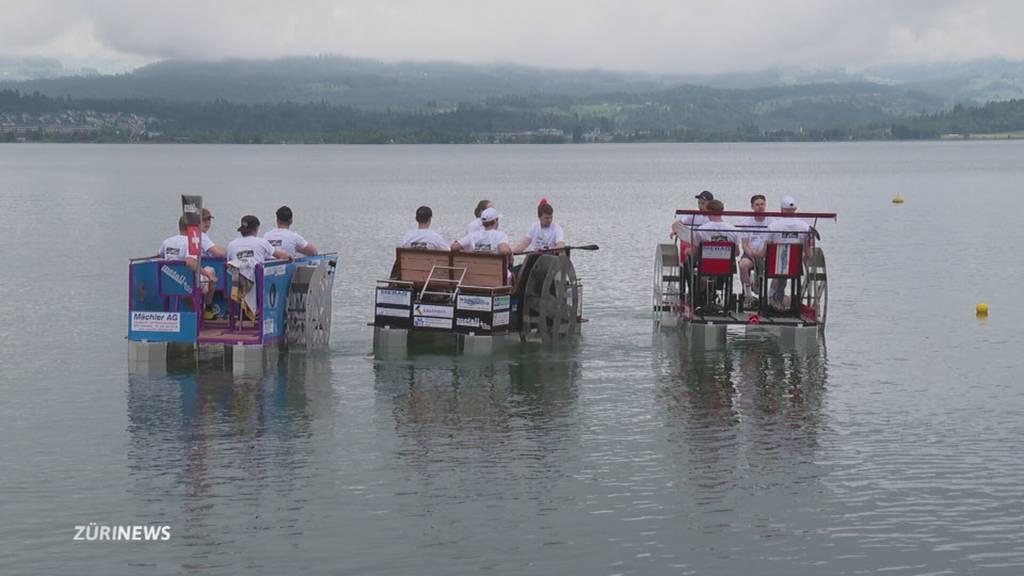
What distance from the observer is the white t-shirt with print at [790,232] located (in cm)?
2425

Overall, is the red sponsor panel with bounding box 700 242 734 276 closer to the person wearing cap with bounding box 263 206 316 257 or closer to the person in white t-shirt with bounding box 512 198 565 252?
the person in white t-shirt with bounding box 512 198 565 252

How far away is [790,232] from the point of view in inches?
954

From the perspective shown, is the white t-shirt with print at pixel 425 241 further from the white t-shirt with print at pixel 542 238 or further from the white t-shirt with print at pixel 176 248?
the white t-shirt with print at pixel 176 248

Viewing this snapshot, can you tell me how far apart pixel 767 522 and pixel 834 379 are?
25.7 feet

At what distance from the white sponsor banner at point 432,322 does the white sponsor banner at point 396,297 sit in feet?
1.16

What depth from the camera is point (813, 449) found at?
16.9 m

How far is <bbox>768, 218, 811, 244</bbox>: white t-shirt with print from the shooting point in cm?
2425

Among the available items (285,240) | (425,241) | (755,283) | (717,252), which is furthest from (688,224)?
(285,240)

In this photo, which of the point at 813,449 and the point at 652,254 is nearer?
the point at 813,449

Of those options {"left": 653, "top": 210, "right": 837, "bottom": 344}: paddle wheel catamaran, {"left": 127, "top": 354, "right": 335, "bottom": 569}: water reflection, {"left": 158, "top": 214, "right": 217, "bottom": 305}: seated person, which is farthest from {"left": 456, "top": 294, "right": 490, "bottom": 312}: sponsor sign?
{"left": 158, "top": 214, "right": 217, "bottom": 305}: seated person

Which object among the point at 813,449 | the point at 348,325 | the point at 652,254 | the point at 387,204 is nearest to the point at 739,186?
the point at 387,204

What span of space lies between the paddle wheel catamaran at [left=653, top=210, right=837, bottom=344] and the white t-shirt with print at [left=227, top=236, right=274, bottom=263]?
6.61 metres

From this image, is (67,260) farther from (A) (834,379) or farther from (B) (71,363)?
(A) (834,379)

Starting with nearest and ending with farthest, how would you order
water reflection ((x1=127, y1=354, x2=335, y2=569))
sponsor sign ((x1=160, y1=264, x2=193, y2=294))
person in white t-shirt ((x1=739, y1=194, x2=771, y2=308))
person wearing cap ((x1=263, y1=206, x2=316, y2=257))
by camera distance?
water reflection ((x1=127, y1=354, x2=335, y2=569)) < sponsor sign ((x1=160, y1=264, x2=193, y2=294)) < person wearing cap ((x1=263, y1=206, x2=316, y2=257)) < person in white t-shirt ((x1=739, y1=194, x2=771, y2=308))
